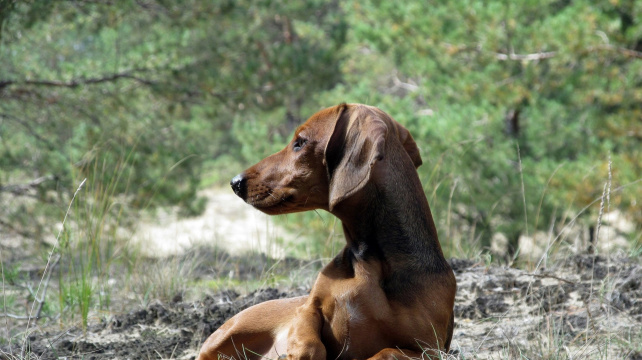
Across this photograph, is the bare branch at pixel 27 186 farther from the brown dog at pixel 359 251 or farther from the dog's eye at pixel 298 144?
the dog's eye at pixel 298 144

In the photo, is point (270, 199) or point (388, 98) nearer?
point (270, 199)

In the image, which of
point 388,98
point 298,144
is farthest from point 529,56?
point 298,144

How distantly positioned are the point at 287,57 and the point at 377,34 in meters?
1.71

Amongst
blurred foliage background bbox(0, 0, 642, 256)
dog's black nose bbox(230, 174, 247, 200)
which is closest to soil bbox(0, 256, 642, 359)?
dog's black nose bbox(230, 174, 247, 200)

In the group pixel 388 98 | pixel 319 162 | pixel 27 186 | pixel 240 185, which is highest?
pixel 319 162

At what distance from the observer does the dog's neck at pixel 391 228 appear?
260 centimetres

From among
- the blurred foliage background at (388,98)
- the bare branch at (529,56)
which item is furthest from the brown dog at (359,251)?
the bare branch at (529,56)

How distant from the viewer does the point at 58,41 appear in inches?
448

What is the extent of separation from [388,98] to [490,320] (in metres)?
8.17

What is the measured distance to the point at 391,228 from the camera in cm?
263

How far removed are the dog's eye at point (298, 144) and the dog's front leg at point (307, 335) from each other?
660 millimetres

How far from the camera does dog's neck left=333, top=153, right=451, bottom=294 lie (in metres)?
2.60

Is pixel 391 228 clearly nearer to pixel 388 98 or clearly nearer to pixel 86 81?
pixel 86 81

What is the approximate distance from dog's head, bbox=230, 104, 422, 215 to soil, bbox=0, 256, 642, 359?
117 cm
